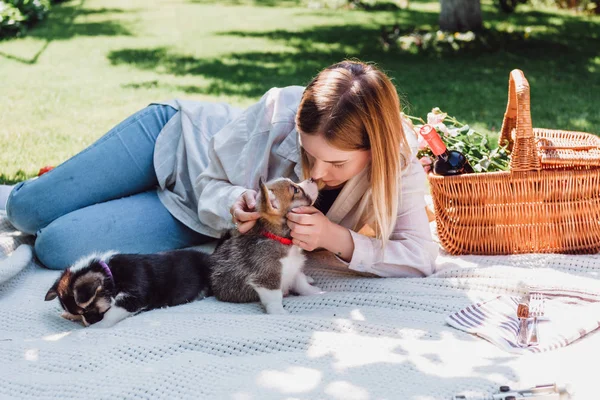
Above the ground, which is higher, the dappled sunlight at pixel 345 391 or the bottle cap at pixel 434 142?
the bottle cap at pixel 434 142

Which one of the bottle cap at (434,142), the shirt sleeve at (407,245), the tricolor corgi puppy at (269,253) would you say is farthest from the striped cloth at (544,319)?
the bottle cap at (434,142)

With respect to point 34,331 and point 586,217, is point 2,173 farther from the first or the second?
point 586,217

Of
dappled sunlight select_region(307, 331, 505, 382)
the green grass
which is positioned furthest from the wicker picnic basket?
the green grass

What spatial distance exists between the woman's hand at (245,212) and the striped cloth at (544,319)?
3.62 ft

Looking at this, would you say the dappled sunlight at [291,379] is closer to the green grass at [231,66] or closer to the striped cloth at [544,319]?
the striped cloth at [544,319]

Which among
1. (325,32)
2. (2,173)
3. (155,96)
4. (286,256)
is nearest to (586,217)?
(286,256)

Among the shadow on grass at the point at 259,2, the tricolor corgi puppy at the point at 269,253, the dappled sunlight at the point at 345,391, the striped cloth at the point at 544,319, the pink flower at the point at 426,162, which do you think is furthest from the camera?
the shadow on grass at the point at 259,2

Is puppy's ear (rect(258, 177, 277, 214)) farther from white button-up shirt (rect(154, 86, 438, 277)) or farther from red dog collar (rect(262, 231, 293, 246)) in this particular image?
white button-up shirt (rect(154, 86, 438, 277))

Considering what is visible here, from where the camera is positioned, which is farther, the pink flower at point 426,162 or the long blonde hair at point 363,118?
the pink flower at point 426,162

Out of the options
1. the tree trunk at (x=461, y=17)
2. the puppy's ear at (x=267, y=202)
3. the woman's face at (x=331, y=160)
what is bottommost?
the tree trunk at (x=461, y=17)

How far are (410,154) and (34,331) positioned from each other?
2221mm

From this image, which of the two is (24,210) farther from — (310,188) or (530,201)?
(530,201)

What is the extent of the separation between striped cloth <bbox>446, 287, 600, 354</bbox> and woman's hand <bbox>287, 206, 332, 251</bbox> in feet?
2.56

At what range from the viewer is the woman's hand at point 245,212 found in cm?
372
